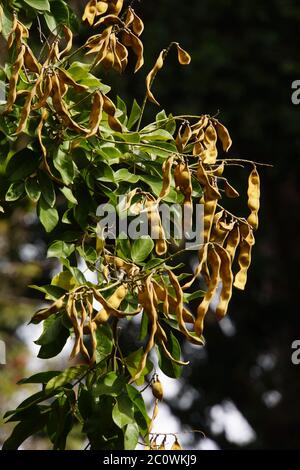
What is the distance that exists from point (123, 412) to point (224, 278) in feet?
1.00

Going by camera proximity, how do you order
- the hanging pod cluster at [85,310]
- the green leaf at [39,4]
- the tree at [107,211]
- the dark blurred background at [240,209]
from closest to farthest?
1. the hanging pod cluster at [85,310]
2. the tree at [107,211]
3. the green leaf at [39,4]
4. the dark blurred background at [240,209]

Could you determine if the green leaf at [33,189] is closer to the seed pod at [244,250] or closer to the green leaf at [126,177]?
the green leaf at [126,177]

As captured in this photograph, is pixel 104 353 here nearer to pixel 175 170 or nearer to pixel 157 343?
pixel 157 343

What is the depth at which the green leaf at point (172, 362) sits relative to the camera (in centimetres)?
186

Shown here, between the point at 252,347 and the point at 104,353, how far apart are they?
5.66m

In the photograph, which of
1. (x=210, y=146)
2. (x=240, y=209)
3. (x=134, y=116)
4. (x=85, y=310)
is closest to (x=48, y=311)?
(x=85, y=310)

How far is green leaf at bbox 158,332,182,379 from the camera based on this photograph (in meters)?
1.86

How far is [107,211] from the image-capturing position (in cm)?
186

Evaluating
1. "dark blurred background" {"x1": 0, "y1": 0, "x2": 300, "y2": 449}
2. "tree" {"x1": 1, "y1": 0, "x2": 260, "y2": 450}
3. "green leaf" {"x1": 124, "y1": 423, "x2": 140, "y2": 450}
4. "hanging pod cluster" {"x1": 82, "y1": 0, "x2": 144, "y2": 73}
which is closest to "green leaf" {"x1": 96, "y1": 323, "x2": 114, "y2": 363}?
"tree" {"x1": 1, "y1": 0, "x2": 260, "y2": 450}

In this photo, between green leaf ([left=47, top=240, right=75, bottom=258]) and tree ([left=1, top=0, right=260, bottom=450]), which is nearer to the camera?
tree ([left=1, top=0, right=260, bottom=450])

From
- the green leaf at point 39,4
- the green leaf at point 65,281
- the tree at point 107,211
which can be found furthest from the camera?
the green leaf at point 39,4

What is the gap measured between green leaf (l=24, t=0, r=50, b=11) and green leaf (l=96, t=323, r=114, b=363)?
606mm

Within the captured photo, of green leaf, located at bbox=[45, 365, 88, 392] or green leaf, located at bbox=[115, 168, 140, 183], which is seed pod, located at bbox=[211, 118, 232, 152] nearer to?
green leaf, located at bbox=[115, 168, 140, 183]

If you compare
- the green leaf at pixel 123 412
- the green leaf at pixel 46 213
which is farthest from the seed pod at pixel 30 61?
the green leaf at pixel 123 412
